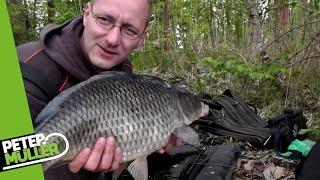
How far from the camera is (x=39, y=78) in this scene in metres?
1.43

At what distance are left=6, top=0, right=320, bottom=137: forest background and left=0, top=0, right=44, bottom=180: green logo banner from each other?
1.71 meters

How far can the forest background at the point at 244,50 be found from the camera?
120 inches

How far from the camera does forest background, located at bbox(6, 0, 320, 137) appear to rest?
306 centimetres

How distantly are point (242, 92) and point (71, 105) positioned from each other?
234 cm

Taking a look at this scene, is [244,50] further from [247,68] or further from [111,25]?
[111,25]

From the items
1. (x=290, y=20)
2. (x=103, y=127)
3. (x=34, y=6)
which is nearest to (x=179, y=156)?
(x=103, y=127)

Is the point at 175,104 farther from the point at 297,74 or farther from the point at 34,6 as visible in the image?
the point at 34,6

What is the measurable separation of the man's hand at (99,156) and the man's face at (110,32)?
377 mm

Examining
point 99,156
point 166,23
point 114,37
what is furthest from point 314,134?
point 166,23

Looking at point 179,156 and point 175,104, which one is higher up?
point 175,104

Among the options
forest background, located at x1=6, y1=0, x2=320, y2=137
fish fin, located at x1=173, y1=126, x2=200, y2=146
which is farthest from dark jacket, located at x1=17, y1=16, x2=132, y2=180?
forest background, located at x1=6, y1=0, x2=320, y2=137

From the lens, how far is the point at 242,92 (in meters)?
3.40

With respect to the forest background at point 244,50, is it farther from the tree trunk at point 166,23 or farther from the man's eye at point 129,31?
the man's eye at point 129,31

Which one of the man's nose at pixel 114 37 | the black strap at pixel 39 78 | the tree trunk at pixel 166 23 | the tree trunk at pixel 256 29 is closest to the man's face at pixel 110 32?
the man's nose at pixel 114 37
